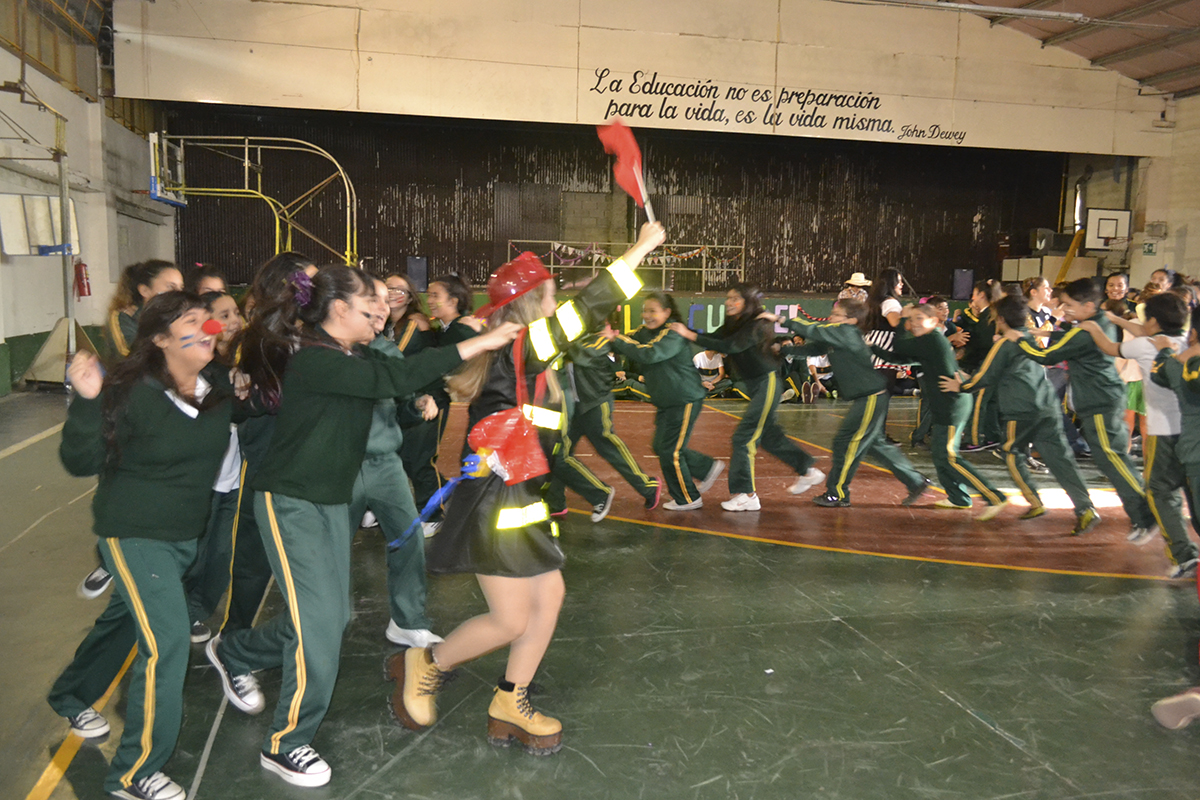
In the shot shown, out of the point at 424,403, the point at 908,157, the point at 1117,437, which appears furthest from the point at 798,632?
the point at 908,157

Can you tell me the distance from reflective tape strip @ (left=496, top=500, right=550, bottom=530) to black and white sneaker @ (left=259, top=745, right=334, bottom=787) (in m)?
1.04

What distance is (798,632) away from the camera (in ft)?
15.0

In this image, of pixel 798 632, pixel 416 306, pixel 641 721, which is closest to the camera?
pixel 641 721

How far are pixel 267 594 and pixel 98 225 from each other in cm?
1261

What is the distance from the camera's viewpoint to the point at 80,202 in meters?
14.5

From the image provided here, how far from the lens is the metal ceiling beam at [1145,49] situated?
57.1 feet

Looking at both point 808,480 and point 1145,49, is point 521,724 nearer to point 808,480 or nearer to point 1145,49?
point 808,480

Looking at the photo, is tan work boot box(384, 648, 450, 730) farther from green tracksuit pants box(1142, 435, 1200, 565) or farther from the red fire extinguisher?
the red fire extinguisher

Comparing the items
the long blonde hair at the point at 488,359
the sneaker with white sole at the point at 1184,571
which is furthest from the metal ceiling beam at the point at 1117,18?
the long blonde hair at the point at 488,359

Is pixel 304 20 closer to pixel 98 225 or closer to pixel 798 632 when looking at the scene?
pixel 98 225

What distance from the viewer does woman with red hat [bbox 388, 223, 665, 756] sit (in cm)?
312

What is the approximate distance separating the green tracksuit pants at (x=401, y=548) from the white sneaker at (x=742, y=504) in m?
3.49

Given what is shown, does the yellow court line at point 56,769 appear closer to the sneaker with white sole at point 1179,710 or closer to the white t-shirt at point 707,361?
the sneaker with white sole at point 1179,710

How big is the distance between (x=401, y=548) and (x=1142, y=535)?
17.7 feet
